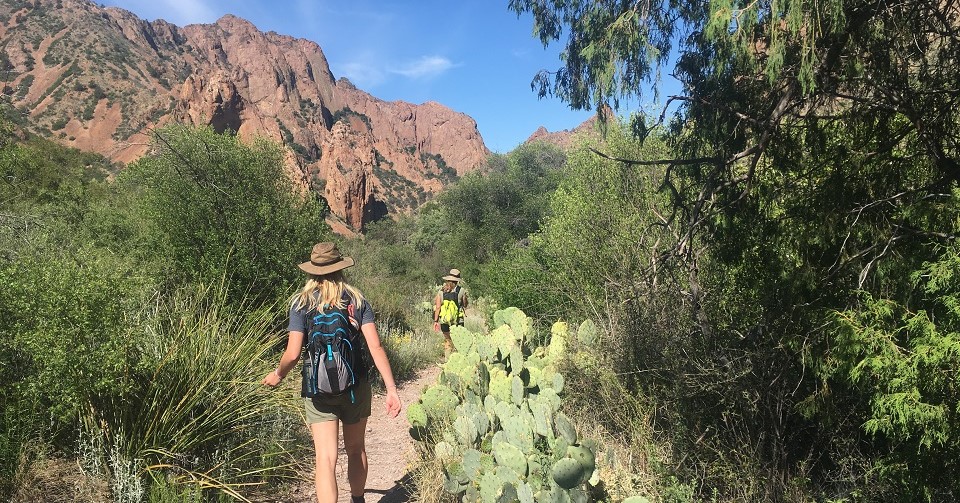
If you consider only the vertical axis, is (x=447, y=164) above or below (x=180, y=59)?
below

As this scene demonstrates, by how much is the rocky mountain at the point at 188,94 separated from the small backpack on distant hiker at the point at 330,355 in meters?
19.0

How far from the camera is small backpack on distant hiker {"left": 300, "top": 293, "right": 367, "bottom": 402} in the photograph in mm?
3186

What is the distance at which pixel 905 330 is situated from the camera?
3.07 meters

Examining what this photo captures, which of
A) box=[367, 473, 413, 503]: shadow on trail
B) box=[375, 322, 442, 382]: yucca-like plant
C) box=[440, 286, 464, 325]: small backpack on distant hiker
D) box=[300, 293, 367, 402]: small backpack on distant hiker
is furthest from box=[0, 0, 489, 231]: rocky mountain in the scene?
box=[300, 293, 367, 402]: small backpack on distant hiker

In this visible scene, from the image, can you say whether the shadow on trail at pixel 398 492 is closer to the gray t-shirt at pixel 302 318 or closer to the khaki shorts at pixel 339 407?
the khaki shorts at pixel 339 407

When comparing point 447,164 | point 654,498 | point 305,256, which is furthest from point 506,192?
point 447,164

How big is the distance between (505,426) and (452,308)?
5.17 meters

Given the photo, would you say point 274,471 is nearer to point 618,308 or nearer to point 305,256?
point 618,308

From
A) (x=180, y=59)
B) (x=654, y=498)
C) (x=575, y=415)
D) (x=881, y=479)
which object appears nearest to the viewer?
(x=881, y=479)

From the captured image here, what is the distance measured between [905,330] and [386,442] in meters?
4.81

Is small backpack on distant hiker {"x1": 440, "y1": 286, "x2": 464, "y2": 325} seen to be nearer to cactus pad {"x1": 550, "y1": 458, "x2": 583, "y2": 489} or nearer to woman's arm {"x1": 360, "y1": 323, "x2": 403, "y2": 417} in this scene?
woman's arm {"x1": 360, "y1": 323, "x2": 403, "y2": 417}

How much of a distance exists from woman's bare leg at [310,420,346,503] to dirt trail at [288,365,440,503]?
91cm

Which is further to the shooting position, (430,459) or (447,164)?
(447,164)

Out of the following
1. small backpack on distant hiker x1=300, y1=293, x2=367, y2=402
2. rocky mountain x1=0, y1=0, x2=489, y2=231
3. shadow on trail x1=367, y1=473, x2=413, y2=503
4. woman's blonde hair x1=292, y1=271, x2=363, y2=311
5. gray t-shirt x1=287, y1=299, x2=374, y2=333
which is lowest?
shadow on trail x1=367, y1=473, x2=413, y2=503
